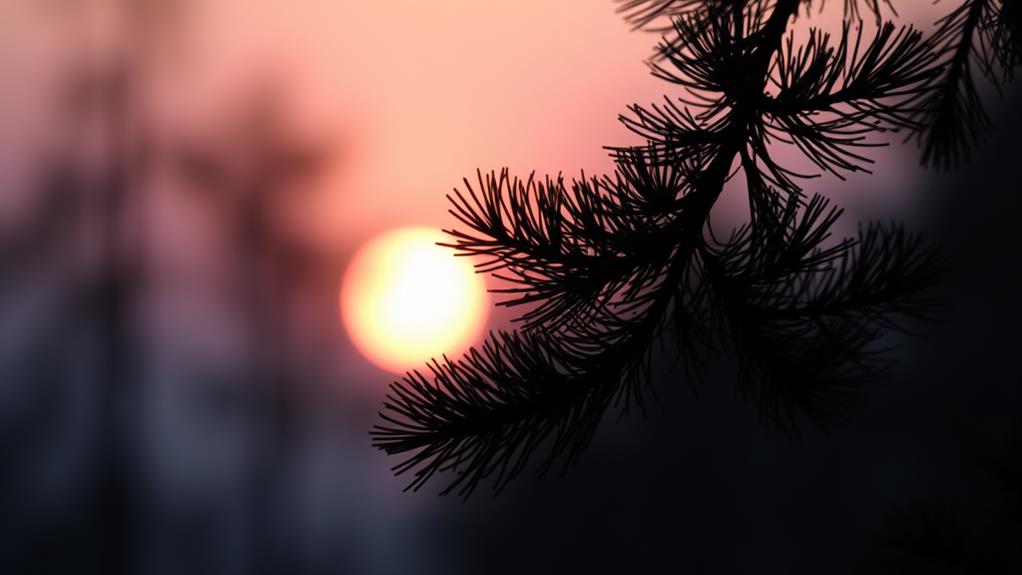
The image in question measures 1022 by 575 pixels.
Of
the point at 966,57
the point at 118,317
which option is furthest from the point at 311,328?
the point at 966,57

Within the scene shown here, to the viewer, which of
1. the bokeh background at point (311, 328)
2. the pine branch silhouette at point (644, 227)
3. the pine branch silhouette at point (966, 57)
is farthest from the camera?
the bokeh background at point (311, 328)

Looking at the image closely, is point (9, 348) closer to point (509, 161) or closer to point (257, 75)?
point (257, 75)

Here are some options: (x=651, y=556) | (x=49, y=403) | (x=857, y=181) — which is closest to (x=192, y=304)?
(x=49, y=403)

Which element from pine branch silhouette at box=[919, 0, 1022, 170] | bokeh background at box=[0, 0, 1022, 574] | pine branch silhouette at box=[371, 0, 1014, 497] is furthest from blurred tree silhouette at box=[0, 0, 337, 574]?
pine branch silhouette at box=[371, 0, 1014, 497]

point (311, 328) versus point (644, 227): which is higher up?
point (311, 328)

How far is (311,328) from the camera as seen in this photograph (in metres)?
1.83

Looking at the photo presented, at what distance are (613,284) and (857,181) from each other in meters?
1.62

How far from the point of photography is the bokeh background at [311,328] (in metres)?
1.76

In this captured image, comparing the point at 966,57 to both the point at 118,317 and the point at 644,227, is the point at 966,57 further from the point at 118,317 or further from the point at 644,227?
the point at 118,317

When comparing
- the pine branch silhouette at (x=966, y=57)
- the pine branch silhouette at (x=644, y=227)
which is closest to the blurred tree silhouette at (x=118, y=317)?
the pine branch silhouette at (x=966, y=57)

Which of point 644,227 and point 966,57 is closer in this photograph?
point 644,227

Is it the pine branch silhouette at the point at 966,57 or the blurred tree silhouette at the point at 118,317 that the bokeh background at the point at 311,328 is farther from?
the pine branch silhouette at the point at 966,57

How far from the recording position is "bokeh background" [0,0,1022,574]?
1.76 m

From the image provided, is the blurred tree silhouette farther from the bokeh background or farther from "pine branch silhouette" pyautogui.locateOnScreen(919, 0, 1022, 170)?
"pine branch silhouette" pyautogui.locateOnScreen(919, 0, 1022, 170)
